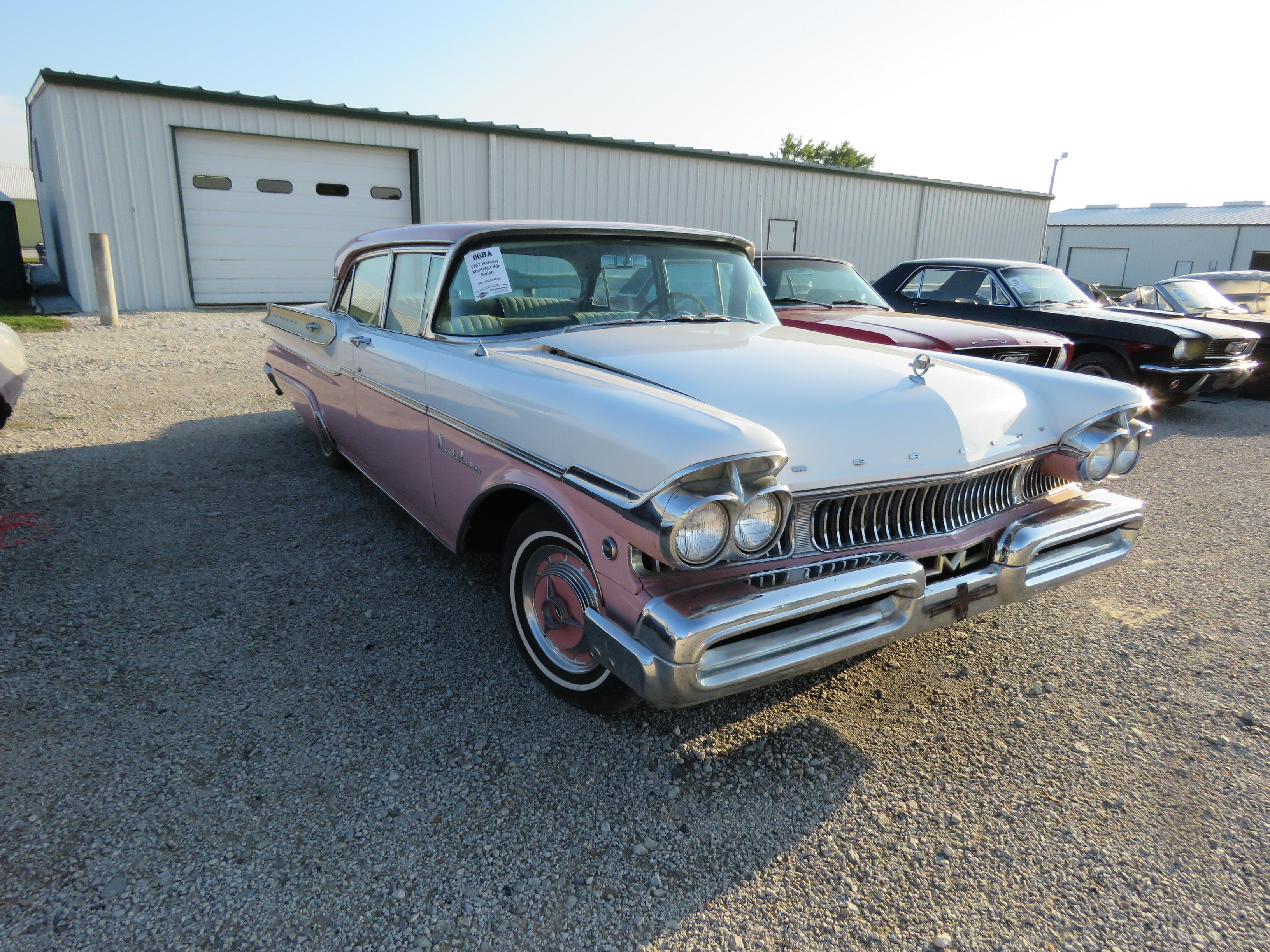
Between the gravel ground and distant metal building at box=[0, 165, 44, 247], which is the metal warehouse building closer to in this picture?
the gravel ground

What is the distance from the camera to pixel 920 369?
2.79 m

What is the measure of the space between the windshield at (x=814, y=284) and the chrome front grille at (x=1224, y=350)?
3355mm

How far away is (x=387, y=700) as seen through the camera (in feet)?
8.33

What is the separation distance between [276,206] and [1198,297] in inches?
508

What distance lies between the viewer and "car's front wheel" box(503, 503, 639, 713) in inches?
90.0

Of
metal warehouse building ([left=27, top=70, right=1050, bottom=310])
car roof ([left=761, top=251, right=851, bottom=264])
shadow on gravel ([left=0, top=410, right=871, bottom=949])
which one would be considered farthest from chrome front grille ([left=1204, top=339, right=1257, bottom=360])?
shadow on gravel ([left=0, top=410, right=871, bottom=949])

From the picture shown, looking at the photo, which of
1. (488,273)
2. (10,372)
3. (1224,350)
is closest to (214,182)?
(10,372)

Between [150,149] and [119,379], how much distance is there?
5.63m

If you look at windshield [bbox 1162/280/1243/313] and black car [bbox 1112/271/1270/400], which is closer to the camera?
black car [bbox 1112/271/1270/400]

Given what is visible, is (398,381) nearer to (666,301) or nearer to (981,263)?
(666,301)

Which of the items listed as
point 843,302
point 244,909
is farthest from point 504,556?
point 843,302

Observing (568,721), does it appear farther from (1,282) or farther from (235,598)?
(1,282)

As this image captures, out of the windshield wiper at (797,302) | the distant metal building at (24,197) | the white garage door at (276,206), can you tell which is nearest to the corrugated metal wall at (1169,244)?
the white garage door at (276,206)

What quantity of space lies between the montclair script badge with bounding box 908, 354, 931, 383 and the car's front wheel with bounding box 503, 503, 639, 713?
135cm
